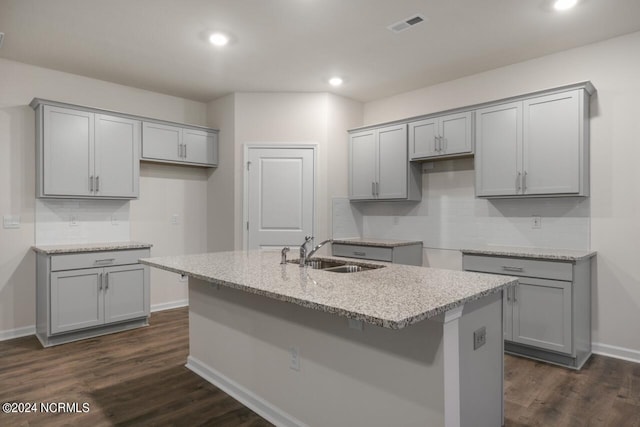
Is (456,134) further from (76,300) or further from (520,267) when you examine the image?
(76,300)

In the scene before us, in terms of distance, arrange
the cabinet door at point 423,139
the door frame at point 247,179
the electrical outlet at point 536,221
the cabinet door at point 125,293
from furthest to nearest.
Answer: the door frame at point 247,179
the cabinet door at point 423,139
the cabinet door at point 125,293
the electrical outlet at point 536,221

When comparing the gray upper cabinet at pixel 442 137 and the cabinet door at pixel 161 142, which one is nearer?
the gray upper cabinet at pixel 442 137

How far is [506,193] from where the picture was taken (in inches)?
142

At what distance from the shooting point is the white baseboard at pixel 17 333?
12.3 ft

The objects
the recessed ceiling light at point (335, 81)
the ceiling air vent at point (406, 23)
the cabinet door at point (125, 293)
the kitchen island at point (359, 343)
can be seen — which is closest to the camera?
the kitchen island at point (359, 343)

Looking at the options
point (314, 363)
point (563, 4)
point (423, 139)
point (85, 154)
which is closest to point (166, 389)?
point (314, 363)

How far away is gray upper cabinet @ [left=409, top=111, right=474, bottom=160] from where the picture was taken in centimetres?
388

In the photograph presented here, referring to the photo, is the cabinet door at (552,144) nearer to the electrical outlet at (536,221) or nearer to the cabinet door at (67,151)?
the electrical outlet at (536,221)

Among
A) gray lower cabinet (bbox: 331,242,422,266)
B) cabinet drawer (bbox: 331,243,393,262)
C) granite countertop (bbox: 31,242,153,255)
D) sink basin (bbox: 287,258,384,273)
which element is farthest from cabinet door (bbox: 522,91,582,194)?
granite countertop (bbox: 31,242,153,255)

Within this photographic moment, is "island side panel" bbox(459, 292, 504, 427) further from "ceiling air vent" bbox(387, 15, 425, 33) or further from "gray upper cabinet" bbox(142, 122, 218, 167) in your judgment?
"gray upper cabinet" bbox(142, 122, 218, 167)

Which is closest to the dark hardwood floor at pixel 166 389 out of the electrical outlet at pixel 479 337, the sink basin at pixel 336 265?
the electrical outlet at pixel 479 337

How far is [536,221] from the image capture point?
3.69 metres

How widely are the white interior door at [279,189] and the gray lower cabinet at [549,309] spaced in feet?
7.22

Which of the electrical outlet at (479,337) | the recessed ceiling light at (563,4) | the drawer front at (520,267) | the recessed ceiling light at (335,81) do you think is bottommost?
the electrical outlet at (479,337)
